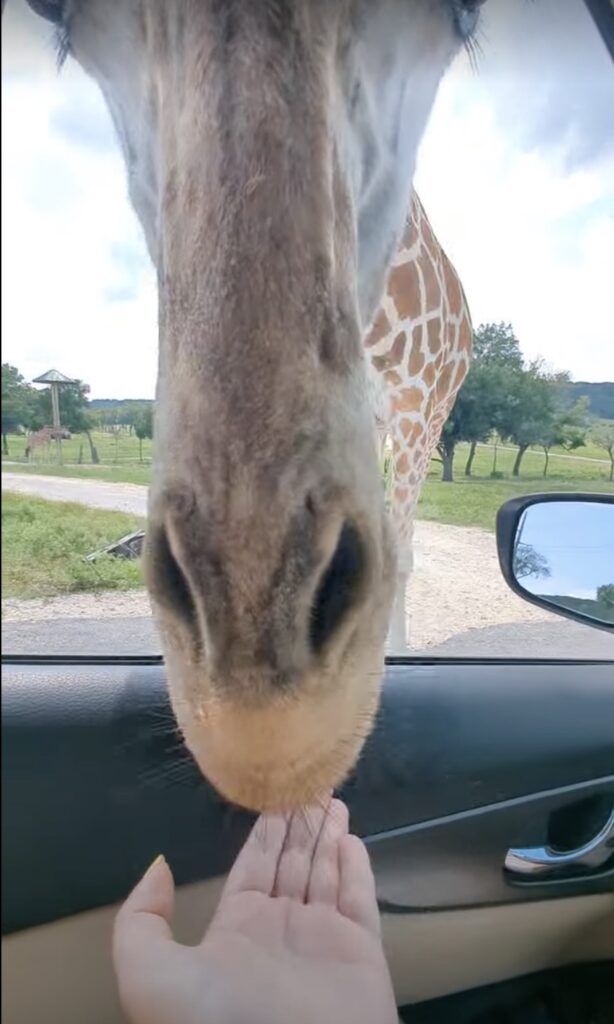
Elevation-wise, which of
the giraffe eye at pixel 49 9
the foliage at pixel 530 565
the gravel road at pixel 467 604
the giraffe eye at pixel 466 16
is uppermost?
the giraffe eye at pixel 466 16

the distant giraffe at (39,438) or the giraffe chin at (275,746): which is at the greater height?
the distant giraffe at (39,438)

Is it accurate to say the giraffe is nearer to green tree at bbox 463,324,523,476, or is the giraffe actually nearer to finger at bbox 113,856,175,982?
green tree at bbox 463,324,523,476

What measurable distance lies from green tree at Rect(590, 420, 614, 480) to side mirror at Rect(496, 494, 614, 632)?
0.08 meters

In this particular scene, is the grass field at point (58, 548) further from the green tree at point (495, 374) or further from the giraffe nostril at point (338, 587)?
the green tree at point (495, 374)

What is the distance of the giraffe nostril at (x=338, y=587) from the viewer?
0.47 meters

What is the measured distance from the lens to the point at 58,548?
2.31 ft

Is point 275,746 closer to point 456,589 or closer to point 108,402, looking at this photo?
point 108,402

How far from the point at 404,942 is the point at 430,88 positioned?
0.89m

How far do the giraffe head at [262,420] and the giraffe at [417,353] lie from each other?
0.75 m

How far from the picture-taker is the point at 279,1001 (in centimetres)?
67

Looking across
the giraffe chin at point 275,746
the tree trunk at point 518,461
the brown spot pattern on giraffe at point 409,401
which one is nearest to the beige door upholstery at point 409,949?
the giraffe chin at point 275,746

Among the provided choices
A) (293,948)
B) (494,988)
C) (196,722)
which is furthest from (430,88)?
(494,988)

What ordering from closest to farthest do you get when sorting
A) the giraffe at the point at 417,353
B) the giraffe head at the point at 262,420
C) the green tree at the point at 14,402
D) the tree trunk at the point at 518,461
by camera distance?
the giraffe head at the point at 262,420 < the green tree at the point at 14,402 < the tree trunk at the point at 518,461 < the giraffe at the point at 417,353

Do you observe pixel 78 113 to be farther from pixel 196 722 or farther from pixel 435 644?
pixel 435 644
